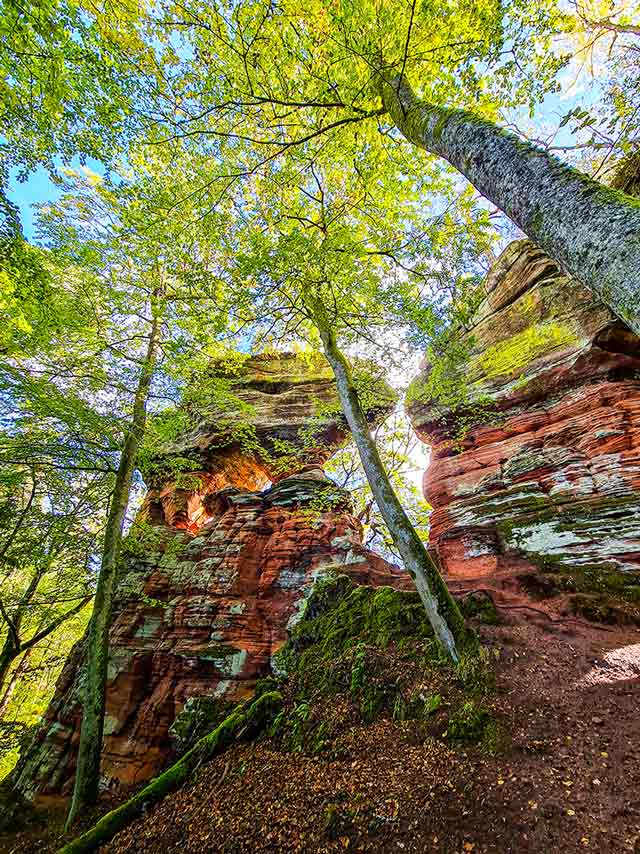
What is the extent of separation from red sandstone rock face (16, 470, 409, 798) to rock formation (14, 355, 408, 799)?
0.11 feet

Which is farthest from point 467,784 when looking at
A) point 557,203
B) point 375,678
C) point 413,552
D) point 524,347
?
point 524,347

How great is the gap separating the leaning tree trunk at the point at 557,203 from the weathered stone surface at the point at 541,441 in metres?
4.71

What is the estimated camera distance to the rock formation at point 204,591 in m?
9.59

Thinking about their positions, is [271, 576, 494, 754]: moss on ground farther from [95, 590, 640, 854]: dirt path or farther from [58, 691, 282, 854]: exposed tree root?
[58, 691, 282, 854]: exposed tree root

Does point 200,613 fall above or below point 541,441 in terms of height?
below

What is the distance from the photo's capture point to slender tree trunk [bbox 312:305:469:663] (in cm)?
573

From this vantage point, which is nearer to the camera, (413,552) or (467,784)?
(467,784)

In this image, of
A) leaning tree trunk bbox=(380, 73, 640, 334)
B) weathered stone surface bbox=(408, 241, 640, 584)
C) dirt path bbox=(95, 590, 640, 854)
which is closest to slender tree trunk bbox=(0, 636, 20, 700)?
dirt path bbox=(95, 590, 640, 854)

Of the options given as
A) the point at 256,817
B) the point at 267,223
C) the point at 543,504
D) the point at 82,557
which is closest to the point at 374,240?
the point at 267,223

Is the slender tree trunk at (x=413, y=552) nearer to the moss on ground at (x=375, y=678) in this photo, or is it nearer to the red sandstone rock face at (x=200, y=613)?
the moss on ground at (x=375, y=678)

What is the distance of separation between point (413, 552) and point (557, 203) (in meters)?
5.31

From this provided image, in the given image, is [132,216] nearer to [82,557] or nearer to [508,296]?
[82,557]

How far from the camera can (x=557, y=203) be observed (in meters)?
3.03

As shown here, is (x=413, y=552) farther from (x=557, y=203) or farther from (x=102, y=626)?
(x=102, y=626)
